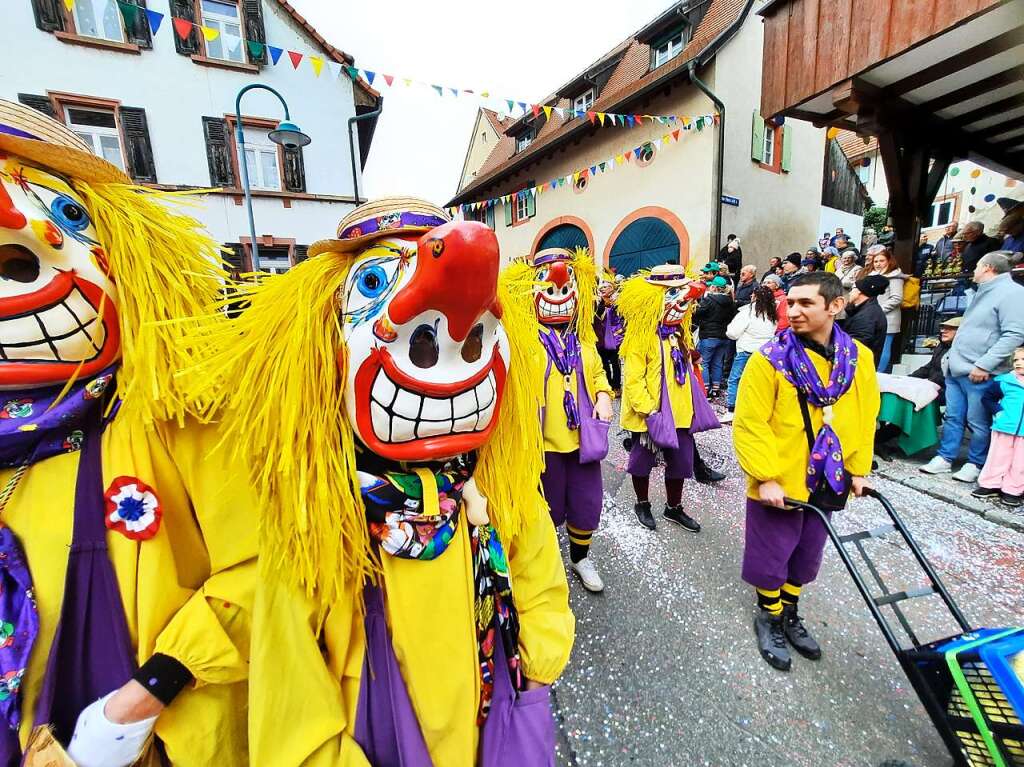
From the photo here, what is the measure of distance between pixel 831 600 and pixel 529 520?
2104mm

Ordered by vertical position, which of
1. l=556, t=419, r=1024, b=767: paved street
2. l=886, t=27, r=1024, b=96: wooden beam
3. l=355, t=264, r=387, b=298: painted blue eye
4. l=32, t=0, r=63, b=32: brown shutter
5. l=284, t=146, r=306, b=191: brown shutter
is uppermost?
l=32, t=0, r=63, b=32: brown shutter

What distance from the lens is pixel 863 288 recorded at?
4.26m

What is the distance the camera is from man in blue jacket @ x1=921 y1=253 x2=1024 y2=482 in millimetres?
3180

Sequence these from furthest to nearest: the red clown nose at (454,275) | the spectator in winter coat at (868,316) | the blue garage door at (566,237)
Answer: the blue garage door at (566,237), the spectator in winter coat at (868,316), the red clown nose at (454,275)

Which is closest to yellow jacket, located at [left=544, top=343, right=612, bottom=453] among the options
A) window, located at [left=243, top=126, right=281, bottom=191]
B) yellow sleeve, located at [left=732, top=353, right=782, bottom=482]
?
yellow sleeve, located at [left=732, top=353, right=782, bottom=482]

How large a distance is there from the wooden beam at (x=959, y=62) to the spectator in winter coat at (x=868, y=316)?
67.8 inches

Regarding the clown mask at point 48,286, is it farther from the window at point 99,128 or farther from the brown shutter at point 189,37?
the brown shutter at point 189,37

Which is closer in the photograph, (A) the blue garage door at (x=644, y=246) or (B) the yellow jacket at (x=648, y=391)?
(B) the yellow jacket at (x=648, y=391)

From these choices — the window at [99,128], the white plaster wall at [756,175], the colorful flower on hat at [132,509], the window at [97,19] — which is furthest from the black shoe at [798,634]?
the window at [97,19]

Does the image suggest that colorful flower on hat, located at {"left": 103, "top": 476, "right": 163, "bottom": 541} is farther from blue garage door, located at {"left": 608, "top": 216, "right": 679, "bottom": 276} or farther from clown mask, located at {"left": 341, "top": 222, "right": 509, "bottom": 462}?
blue garage door, located at {"left": 608, "top": 216, "right": 679, "bottom": 276}

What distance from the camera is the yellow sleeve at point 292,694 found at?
0.78 metres

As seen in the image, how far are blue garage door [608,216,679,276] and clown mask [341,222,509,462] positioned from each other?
838 cm

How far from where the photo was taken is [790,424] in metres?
1.81

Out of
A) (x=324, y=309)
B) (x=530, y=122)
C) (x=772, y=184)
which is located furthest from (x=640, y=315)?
(x=530, y=122)
